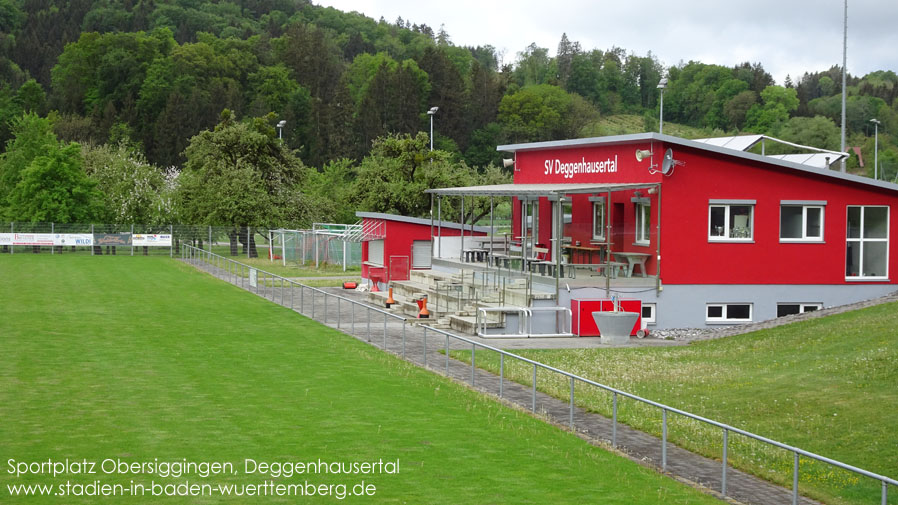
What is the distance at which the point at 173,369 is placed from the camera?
18.5 metres

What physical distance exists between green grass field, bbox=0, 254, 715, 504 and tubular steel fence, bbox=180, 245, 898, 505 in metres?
0.56

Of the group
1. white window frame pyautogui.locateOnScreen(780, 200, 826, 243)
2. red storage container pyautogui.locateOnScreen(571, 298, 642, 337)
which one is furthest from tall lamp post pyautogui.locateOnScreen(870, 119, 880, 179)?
red storage container pyautogui.locateOnScreen(571, 298, 642, 337)

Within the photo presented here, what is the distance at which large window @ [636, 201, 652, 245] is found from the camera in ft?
95.6

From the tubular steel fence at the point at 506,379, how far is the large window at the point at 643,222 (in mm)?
7212

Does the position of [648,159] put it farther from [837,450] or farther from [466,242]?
[837,450]

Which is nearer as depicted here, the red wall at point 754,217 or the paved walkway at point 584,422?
the paved walkway at point 584,422

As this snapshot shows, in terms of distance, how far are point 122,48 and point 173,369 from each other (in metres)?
114

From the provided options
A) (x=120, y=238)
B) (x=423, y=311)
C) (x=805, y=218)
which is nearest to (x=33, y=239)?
(x=120, y=238)

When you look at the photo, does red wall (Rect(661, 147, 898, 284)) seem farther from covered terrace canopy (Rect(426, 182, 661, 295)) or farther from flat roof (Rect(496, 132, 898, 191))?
covered terrace canopy (Rect(426, 182, 661, 295))

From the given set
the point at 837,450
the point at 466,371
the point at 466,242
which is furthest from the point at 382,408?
the point at 466,242

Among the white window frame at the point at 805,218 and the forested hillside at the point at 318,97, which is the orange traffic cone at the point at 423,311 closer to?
the white window frame at the point at 805,218

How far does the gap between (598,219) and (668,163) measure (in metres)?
4.54

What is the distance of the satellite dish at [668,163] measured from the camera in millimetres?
27594

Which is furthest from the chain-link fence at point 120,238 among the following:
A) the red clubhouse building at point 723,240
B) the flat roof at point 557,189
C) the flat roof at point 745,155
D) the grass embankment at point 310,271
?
the flat roof at point 745,155
